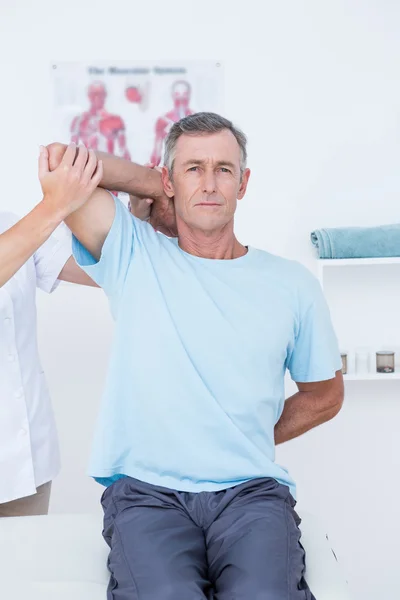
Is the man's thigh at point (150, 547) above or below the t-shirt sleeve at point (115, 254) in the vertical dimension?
below

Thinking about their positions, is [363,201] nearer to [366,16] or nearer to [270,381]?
[366,16]

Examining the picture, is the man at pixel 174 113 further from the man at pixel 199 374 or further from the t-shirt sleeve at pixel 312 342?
the t-shirt sleeve at pixel 312 342

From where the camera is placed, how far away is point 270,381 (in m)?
1.71

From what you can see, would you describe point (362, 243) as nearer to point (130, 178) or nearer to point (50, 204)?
point (130, 178)

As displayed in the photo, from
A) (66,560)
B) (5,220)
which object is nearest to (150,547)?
(66,560)

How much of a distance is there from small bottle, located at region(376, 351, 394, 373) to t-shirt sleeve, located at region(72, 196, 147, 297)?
1285mm

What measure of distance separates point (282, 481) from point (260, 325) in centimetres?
33

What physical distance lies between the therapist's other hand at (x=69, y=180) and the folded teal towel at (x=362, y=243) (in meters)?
1.16

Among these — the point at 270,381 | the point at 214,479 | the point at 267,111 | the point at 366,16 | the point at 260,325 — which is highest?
the point at 366,16

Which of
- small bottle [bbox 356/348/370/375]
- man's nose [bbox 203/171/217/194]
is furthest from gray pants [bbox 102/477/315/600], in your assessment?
small bottle [bbox 356/348/370/375]

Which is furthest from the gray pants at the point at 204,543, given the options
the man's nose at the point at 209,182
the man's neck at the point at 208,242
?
the man's nose at the point at 209,182

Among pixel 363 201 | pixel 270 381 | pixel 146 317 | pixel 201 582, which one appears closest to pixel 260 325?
pixel 270 381

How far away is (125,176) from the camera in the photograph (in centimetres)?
179

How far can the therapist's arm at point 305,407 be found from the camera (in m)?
1.96
